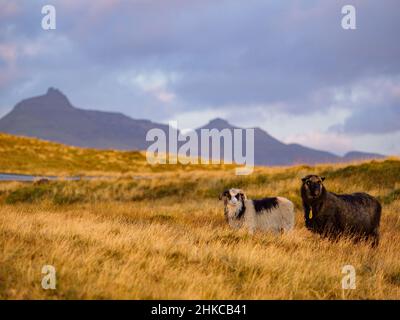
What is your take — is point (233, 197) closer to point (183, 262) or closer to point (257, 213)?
point (257, 213)

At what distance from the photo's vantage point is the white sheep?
12.1m

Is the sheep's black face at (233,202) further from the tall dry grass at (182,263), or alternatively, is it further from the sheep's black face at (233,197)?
the tall dry grass at (182,263)

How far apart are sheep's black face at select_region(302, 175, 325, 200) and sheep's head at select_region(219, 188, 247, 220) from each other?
4.93ft

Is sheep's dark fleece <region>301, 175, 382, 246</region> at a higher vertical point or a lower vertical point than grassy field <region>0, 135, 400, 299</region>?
higher

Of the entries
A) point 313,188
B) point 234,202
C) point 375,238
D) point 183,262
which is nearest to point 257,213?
point 234,202

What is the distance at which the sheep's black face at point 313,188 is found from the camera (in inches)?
456

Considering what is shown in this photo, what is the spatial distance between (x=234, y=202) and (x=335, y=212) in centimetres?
243

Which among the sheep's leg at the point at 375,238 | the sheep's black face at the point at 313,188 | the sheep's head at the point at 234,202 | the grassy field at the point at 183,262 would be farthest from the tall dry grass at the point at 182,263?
the sheep's black face at the point at 313,188

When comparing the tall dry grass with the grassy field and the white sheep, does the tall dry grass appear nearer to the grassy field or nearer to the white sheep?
the grassy field

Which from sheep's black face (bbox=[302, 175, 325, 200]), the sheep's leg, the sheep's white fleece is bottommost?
the sheep's leg

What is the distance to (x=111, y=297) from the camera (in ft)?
20.7

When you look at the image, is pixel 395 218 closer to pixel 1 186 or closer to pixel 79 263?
pixel 79 263

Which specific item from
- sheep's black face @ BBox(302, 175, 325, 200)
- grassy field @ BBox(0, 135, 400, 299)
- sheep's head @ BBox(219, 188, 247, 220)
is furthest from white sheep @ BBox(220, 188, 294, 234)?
sheep's black face @ BBox(302, 175, 325, 200)
